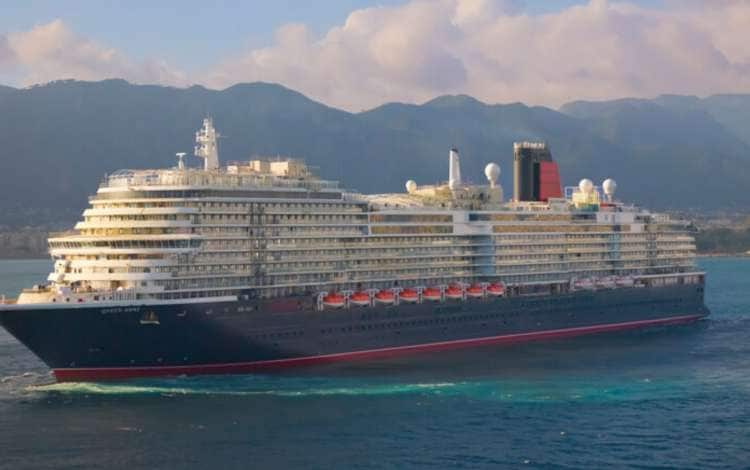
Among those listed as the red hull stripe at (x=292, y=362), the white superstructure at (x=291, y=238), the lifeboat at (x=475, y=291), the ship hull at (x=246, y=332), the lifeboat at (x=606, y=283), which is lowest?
the red hull stripe at (x=292, y=362)

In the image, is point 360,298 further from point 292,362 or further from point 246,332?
point 246,332

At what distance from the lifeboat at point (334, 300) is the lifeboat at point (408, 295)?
5.06 metres

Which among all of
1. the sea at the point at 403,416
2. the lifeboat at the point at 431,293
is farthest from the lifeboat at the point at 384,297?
the sea at the point at 403,416

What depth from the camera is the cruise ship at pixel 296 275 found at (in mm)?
54625

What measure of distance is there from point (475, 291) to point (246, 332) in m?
19.0

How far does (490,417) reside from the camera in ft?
156

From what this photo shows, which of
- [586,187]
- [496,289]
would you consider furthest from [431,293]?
[586,187]

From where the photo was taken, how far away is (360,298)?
63219 millimetres

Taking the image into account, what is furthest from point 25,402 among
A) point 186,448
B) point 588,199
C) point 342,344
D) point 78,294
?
point 588,199

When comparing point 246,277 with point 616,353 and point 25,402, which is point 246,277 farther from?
point 616,353

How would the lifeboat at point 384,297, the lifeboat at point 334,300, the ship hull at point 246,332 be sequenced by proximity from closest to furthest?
the ship hull at point 246,332 → the lifeboat at point 334,300 → the lifeboat at point 384,297

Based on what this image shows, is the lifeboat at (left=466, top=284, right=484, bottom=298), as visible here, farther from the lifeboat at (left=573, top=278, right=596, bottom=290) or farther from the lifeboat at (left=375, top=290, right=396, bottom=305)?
the lifeboat at (left=573, top=278, right=596, bottom=290)

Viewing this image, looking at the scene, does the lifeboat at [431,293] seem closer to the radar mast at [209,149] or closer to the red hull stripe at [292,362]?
the red hull stripe at [292,362]

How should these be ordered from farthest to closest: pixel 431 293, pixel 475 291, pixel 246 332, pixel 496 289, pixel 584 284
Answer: pixel 584 284, pixel 496 289, pixel 475 291, pixel 431 293, pixel 246 332
